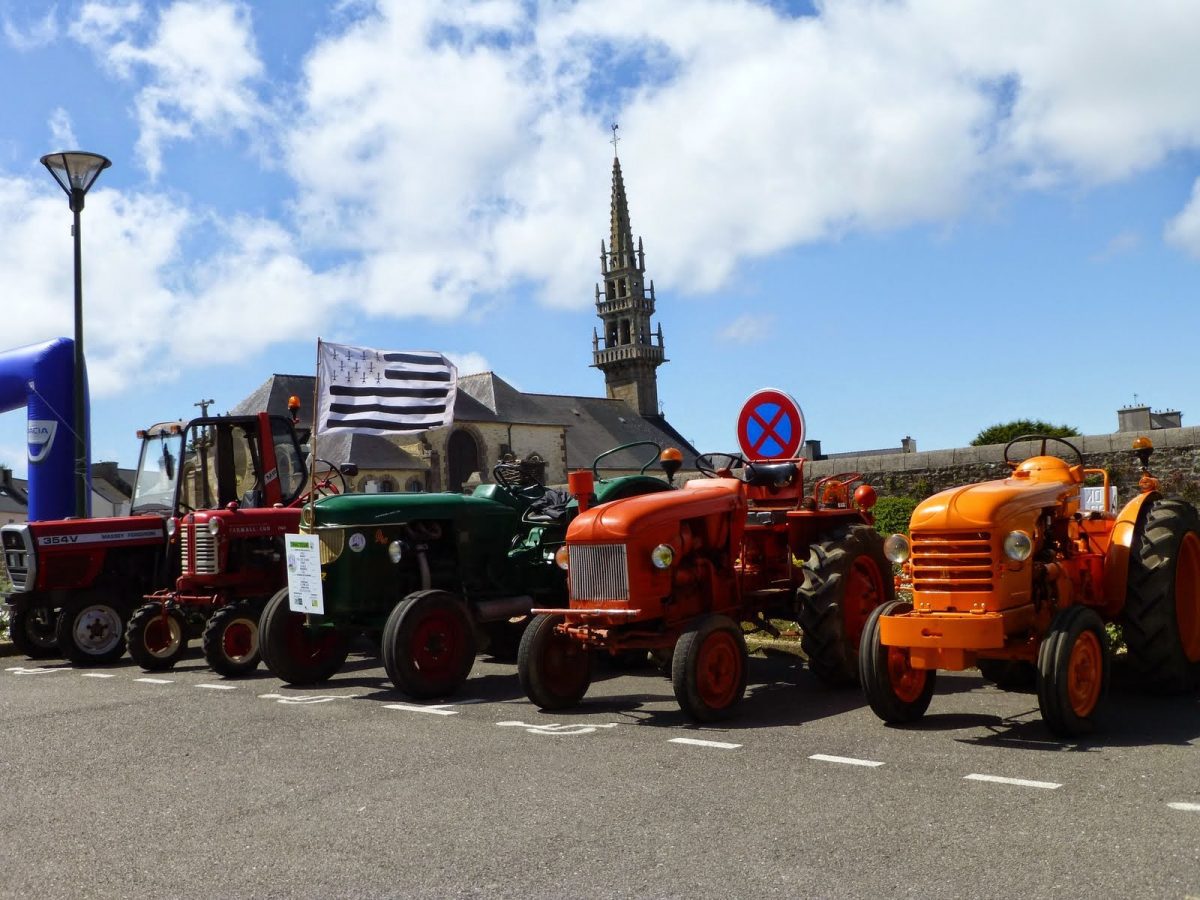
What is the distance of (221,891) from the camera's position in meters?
4.11

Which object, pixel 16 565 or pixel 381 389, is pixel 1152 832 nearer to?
pixel 381 389

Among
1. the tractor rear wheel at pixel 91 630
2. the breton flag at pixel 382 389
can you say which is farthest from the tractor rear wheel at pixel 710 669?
the tractor rear wheel at pixel 91 630

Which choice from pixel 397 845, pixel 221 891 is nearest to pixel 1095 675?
pixel 397 845

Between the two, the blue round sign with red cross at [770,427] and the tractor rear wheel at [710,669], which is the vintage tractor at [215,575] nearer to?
the blue round sign with red cross at [770,427]

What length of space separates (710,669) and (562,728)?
36.0 inches

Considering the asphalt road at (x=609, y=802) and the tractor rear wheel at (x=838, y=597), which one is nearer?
the asphalt road at (x=609, y=802)

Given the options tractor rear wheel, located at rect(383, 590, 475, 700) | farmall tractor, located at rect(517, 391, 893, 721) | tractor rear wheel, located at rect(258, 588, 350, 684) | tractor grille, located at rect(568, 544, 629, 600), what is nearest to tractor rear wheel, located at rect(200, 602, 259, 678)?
tractor rear wheel, located at rect(258, 588, 350, 684)

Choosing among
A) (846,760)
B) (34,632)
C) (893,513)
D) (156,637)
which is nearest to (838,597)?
(846,760)

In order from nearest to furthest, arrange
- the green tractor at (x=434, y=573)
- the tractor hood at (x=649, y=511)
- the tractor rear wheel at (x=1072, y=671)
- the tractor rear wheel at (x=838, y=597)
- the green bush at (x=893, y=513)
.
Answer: the tractor rear wheel at (x=1072, y=671) → the tractor hood at (x=649, y=511) → the tractor rear wheel at (x=838, y=597) → the green tractor at (x=434, y=573) → the green bush at (x=893, y=513)

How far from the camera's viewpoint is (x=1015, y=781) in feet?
17.0

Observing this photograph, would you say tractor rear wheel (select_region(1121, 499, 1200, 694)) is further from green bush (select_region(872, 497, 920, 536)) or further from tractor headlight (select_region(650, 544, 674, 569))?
green bush (select_region(872, 497, 920, 536))

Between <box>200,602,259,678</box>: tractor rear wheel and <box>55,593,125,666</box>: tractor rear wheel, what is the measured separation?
213cm

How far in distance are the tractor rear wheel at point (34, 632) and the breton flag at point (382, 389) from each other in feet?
14.0

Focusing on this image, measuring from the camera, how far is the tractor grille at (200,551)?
10.8m
